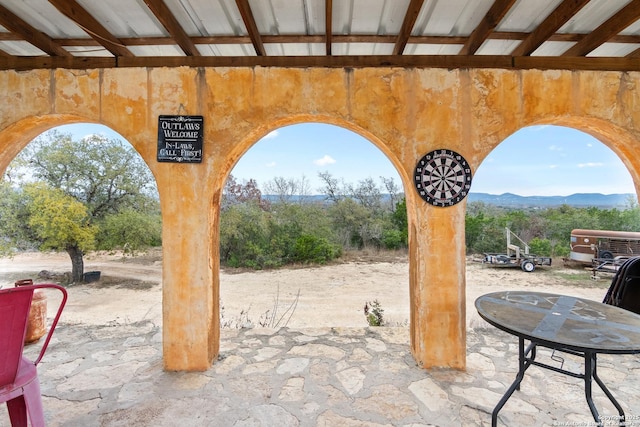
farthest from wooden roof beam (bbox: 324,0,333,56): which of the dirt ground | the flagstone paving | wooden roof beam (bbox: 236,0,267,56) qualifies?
the dirt ground

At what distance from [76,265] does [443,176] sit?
34.4ft

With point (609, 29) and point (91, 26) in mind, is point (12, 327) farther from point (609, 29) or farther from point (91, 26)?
point (609, 29)

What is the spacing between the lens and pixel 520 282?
828 cm

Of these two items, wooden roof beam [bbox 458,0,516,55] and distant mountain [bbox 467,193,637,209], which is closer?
wooden roof beam [bbox 458,0,516,55]

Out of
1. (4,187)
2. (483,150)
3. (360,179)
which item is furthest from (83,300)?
(360,179)

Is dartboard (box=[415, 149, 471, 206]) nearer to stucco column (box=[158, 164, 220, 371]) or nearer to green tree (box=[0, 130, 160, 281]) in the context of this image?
stucco column (box=[158, 164, 220, 371])

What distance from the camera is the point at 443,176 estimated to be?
8.89 feet

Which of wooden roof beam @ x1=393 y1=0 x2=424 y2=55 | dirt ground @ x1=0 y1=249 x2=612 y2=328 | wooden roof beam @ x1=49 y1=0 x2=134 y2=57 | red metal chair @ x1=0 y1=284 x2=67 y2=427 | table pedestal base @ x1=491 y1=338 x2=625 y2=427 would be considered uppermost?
wooden roof beam @ x1=49 y1=0 x2=134 y2=57

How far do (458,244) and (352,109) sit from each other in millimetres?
1648

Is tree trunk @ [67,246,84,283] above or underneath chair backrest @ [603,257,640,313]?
underneath

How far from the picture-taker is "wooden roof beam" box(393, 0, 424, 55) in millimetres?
2020

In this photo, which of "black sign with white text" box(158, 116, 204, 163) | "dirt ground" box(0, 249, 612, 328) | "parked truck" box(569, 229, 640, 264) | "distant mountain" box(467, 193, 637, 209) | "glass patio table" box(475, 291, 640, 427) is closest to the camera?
"glass patio table" box(475, 291, 640, 427)

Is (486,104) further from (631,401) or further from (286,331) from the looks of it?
(286,331)

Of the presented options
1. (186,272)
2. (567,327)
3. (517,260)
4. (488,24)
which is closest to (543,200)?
(517,260)
